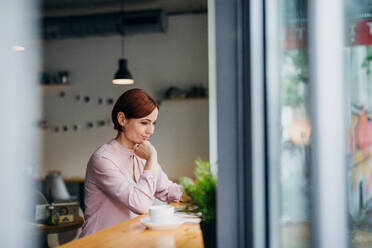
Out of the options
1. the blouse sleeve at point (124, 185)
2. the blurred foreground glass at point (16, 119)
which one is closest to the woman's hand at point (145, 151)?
the blouse sleeve at point (124, 185)

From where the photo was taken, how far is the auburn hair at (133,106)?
2.22m

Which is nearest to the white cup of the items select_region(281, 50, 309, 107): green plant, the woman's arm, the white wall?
the woman's arm

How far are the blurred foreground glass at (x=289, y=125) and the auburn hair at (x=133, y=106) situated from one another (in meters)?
1.36

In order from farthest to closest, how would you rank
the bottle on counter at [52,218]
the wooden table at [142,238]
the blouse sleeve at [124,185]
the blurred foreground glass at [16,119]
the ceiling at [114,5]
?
the ceiling at [114,5] → the bottle on counter at [52,218] → the blouse sleeve at [124,185] → the wooden table at [142,238] → the blurred foreground glass at [16,119]

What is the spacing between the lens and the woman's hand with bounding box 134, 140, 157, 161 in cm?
218

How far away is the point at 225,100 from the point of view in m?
1.05

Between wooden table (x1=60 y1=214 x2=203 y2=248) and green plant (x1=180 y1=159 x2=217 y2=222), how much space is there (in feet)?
0.99

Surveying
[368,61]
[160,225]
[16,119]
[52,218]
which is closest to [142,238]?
[160,225]

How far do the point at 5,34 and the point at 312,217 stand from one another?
834 mm

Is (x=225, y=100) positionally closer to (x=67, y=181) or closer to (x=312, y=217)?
(x=312, y=217)

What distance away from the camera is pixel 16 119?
1.00 m

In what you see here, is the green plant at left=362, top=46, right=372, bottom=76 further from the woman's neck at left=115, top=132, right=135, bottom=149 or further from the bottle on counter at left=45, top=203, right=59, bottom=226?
the bottle on counter at left=45, top=203, right=59, bottom=226

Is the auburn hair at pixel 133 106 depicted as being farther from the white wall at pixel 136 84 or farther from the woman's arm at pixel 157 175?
the white wall at pixel 136 84

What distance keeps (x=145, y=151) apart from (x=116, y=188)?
0.28m
